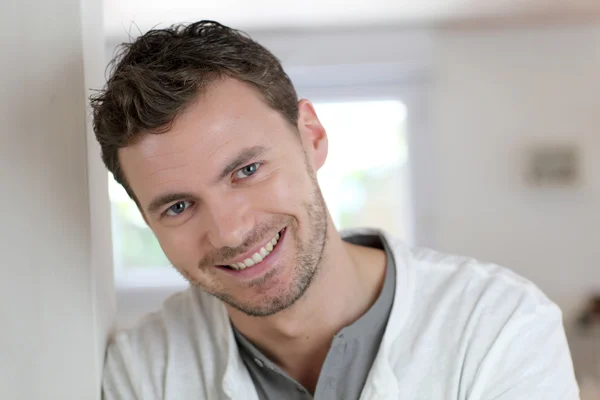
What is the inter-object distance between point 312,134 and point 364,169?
88.4 inches

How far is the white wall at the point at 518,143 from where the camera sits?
126 inches

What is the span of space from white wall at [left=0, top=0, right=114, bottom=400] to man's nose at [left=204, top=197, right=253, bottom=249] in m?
0.20

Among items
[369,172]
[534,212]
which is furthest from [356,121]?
[534,212]

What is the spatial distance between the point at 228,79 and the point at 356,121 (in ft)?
7.98

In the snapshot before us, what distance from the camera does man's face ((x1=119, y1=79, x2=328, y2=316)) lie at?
0.96 m

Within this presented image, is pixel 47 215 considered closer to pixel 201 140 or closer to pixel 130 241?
pixel 201 140

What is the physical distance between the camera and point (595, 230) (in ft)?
10.7

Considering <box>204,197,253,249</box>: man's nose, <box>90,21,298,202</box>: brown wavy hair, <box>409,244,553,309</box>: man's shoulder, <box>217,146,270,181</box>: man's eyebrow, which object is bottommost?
<box>409,244,553,309</box>: man's shoulder

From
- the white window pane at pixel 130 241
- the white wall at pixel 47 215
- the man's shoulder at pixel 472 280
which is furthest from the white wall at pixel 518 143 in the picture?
the white wall at pixel 47 215

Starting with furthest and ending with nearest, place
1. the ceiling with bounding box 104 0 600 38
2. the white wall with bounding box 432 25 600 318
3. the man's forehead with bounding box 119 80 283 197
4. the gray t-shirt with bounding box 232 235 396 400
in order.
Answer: the white wall with bounding box 432 25 600 318 < the ceiling with bounding box 104 0 600 38 < the gray t-shirt with bounding box 232 235 396 400 < the man's forehead with bounding box 119 80 283 197

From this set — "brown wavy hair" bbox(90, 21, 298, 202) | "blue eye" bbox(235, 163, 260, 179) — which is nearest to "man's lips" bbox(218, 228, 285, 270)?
"blue eye" bbox(235, 163, 260, 179)

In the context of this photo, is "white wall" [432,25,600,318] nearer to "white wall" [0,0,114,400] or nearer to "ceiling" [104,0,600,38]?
"ceiling" [104,0,600,38]

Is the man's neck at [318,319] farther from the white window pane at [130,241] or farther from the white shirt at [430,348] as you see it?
the white window pane at [130,241]

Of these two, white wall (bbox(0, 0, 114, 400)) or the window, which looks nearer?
white wall (bbox(0, 0, 114, 400))
